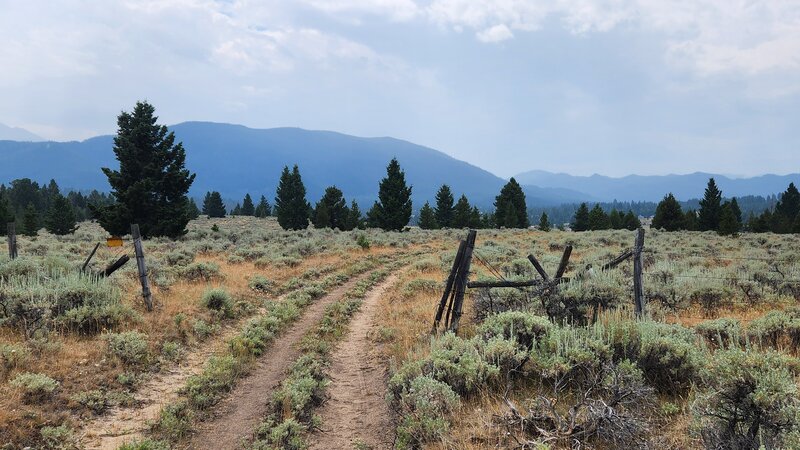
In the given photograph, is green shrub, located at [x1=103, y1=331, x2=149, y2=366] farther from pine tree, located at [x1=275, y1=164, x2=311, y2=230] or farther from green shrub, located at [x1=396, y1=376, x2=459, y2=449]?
pine tree, located at [x1=275, y1=164, x2=311, y2=230]

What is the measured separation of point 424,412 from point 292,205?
2181 inches

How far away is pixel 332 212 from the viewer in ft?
200

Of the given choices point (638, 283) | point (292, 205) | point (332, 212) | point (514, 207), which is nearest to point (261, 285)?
point (638, 283)

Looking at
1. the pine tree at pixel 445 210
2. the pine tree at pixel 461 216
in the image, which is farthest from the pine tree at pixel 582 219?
the pine tree at pixel 445 210

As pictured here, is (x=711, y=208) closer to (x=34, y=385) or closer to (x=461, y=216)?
(x=461, y=216)

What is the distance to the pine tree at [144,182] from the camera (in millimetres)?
33562

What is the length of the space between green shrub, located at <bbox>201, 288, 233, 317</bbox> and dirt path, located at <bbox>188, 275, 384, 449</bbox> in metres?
2.29

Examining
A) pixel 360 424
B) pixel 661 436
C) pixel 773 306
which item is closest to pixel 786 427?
pixel 661 436

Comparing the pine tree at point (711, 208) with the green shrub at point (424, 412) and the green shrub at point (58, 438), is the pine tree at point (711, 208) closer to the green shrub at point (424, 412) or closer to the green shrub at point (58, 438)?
the green shrub at point (424, 412)

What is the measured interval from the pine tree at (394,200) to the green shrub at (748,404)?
49.4 metres

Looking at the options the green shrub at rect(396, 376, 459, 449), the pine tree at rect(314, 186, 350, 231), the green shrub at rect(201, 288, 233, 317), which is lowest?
the green shrub at rect(396, 376, 459, 449)

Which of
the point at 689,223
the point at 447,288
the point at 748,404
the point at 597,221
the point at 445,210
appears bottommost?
the point at 748,404

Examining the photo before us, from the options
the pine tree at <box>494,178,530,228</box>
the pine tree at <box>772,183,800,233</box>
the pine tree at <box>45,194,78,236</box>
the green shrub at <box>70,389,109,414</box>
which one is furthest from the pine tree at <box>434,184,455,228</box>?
the green shrub at <box>70,389,109,414</box>

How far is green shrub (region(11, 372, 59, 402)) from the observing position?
6691mm
